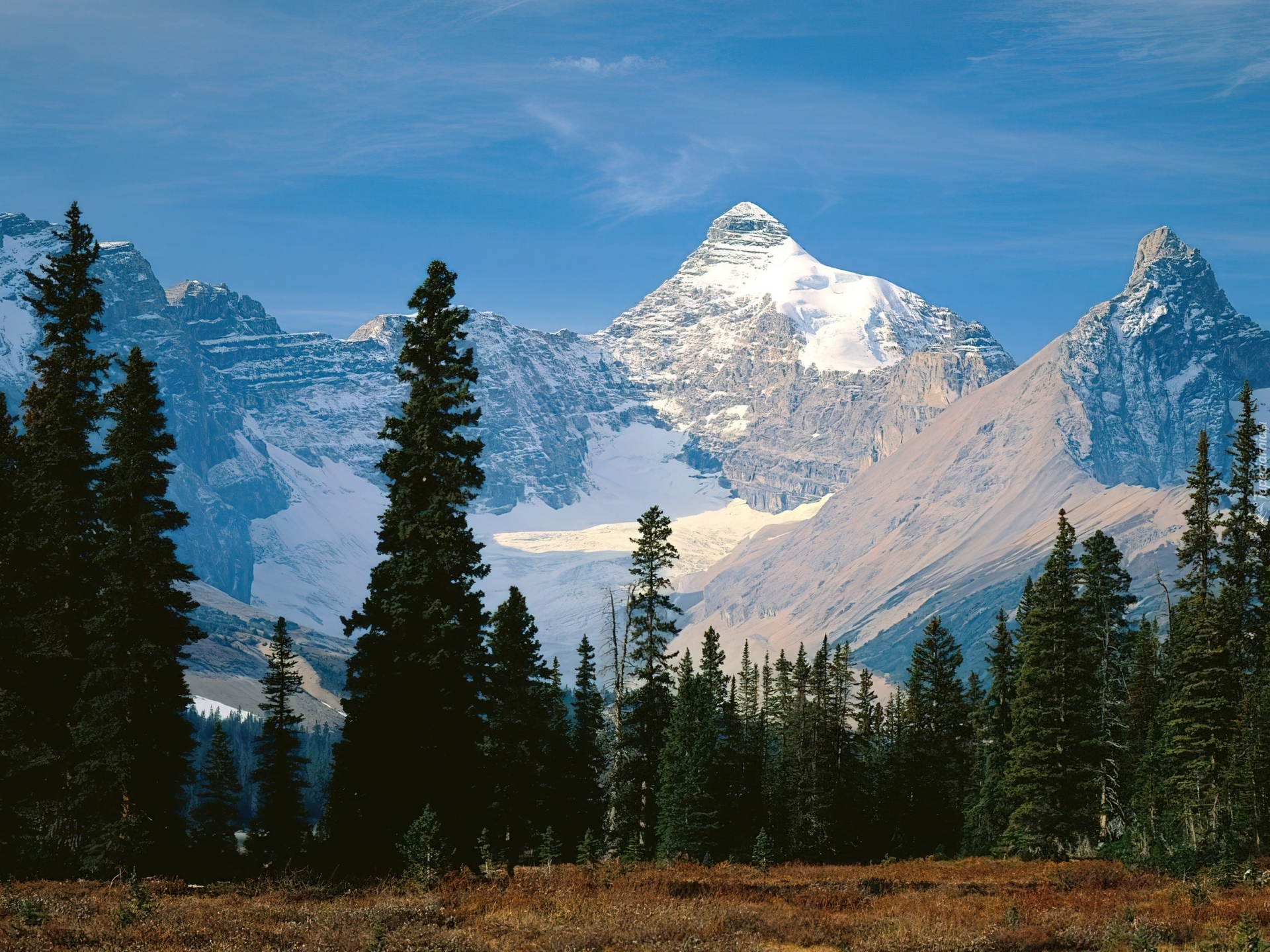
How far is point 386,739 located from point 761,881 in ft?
36.0

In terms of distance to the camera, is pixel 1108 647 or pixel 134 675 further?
pixel 1108 647

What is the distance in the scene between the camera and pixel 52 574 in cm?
3653

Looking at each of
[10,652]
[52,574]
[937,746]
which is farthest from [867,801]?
[10,652]

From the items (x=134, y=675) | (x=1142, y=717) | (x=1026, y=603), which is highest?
(x=1026, y=603)

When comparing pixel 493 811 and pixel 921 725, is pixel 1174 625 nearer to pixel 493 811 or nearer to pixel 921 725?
pixel 921 725

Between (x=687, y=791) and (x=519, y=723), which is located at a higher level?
(x=519, y=723)

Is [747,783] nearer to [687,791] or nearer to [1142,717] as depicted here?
[687,791]

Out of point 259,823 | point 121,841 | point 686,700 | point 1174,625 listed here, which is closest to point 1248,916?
point 121,841

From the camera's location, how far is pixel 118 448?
3438 centimetres

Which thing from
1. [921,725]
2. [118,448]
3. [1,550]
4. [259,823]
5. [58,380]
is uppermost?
[58,380]

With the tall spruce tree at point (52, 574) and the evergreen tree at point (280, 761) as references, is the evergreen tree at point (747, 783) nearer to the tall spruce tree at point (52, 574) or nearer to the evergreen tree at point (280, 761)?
the evergreen tree at point (280, 761)

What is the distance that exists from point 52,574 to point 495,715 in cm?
1504

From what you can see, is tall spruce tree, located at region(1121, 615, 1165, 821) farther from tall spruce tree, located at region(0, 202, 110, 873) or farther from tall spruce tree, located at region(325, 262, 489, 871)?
tall spruce tree, located at region(0, 202, 110, 873)

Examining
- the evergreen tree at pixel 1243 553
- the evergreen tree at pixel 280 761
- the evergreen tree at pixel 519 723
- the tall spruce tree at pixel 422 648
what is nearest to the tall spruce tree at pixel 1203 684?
the evergreen tree at pixel 1243 553
